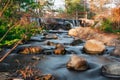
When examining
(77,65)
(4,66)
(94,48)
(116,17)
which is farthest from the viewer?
(116,17)

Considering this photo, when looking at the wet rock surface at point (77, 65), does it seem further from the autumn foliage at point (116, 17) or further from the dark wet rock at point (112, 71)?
the autumn foliage at point (116, 17)

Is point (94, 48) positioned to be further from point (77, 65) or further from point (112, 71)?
point (112, 71)

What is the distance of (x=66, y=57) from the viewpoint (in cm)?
1105

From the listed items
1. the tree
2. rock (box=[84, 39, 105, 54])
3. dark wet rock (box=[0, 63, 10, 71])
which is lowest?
rock (box=[84, 39, 105, 54])

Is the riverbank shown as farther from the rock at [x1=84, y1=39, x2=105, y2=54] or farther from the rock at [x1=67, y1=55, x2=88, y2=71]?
the rock at [x1=67, y1=55, x2=88, y2=71]

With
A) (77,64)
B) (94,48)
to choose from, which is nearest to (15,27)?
(77,64)

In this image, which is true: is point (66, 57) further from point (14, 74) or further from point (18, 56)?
point (14, 74)

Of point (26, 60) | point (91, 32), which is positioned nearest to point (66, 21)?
point (91, 32)

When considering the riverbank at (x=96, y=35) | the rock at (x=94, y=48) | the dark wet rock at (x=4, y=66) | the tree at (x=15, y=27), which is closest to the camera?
the dark wet rock at (x=4, y=66)

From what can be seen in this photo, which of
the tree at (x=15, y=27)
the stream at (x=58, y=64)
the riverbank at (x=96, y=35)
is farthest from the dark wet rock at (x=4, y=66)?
the riverbank at (x=96, y=35)

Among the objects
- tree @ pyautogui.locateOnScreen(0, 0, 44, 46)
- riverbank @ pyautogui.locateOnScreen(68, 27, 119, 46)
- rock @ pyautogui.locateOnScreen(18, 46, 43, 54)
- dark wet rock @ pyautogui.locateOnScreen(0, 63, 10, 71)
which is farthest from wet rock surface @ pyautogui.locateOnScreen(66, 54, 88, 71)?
riverbank @ pyautogui.locateOnScreen(68, 27, 119, 46)

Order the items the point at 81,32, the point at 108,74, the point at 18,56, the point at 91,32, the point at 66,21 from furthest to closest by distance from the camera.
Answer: the point at 66,21 < the point at 81,32 < the point at 91,32 < the point at 18,56 < the point at 108,74

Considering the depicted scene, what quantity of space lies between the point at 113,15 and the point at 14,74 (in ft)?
41.5

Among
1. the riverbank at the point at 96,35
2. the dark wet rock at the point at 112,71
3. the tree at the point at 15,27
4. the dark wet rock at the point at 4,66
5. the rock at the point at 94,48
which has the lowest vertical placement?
the riverbank at the point at 96,35
